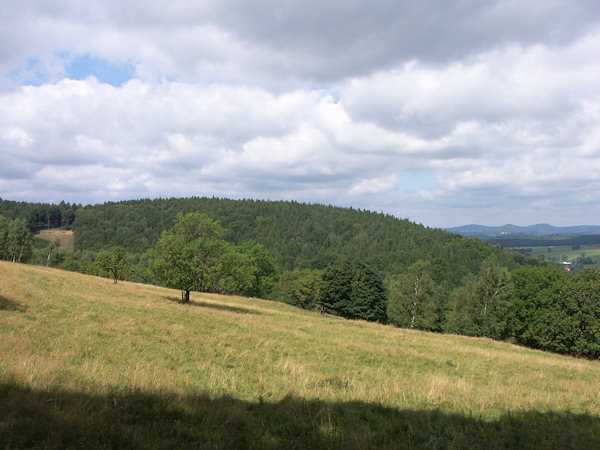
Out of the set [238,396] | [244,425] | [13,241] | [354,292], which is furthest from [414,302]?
[13,241]

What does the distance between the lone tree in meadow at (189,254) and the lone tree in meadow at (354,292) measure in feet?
111

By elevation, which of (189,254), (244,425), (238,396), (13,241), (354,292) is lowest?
(354,292)

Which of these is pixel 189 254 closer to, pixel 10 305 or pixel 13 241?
pixel 10 305

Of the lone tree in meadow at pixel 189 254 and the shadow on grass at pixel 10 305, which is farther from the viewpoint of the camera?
the lone tree in meadow at pixel 189 254

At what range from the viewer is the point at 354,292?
199 ft

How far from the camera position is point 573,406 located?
9141mm

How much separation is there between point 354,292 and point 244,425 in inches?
2227

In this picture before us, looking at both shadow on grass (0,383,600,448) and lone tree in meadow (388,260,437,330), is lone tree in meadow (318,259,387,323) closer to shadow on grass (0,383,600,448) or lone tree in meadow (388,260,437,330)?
lone tree in meadow (388,260,437,330)

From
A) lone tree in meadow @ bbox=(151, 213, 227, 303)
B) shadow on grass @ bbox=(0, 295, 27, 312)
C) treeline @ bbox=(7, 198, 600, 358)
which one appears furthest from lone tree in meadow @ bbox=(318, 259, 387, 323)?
shadow on grass @ bbox=(0, 295, 27, 312)

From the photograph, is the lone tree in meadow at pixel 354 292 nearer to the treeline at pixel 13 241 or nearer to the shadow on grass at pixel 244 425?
the shadow on grass at pixel 244 425

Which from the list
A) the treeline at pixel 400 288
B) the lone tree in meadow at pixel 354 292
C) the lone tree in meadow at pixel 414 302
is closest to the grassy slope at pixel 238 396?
the treeline at pixel 400 288

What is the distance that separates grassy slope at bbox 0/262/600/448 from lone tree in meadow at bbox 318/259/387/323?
44.3 meters

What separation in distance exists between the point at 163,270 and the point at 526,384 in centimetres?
2710

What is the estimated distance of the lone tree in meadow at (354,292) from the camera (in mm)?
59500
